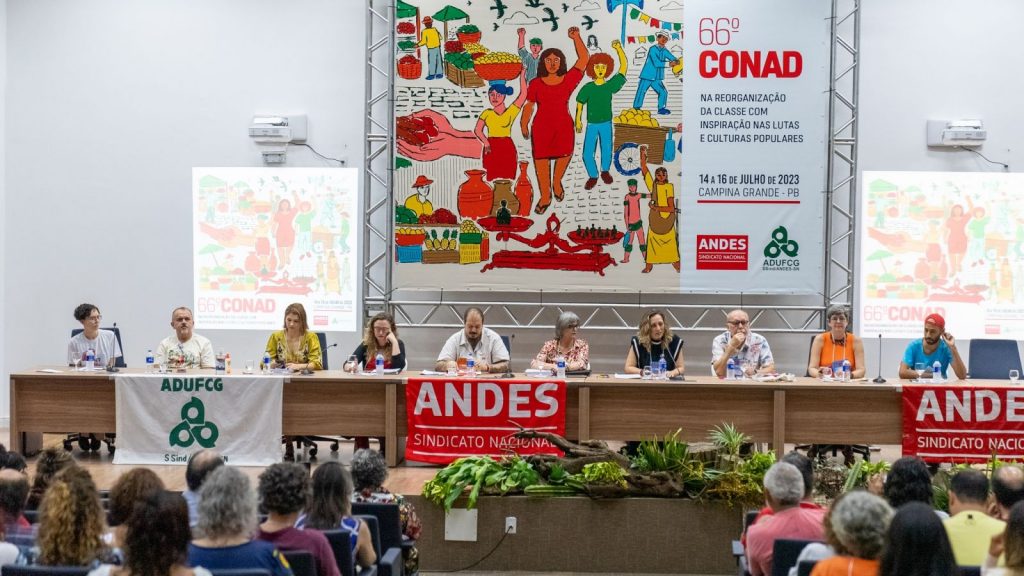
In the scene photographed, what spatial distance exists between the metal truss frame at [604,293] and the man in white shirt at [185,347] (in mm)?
1746

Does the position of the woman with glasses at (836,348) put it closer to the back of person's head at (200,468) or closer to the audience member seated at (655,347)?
the audience member seated at (655,347)

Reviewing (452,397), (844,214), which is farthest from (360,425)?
(844,214)

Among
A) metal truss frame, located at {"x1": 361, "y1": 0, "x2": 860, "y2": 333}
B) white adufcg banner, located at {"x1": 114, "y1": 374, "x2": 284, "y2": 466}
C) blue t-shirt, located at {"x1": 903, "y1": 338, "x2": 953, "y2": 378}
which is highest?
metal truss frame, located at {"x1": 361, "y1": 0, "x2": 860, "y2": 333}

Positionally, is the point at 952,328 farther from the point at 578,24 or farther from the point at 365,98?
the point at 365,98

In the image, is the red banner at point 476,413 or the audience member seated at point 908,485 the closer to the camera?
the audience member seated at point 908,485

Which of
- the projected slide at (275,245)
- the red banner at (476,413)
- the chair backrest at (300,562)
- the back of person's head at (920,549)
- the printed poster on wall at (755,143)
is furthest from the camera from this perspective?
the projected slide at (275,245)

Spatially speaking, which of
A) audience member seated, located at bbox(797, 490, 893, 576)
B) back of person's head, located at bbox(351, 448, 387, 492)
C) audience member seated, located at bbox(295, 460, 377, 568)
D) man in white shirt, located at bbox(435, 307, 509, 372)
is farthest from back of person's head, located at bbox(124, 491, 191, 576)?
man in white shirt, located at bbox(435, 307, 509, 372)

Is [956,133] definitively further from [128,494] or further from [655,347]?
[128,494]

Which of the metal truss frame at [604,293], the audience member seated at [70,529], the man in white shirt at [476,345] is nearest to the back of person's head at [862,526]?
the audience member seated at [70,529]

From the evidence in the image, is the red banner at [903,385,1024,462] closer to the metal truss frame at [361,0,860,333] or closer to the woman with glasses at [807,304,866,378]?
the woman with glasses at [807,304,866,378]

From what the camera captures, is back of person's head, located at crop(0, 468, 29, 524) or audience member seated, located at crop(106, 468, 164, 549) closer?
audience member seated, located at crop(106, 468, 164, 549)

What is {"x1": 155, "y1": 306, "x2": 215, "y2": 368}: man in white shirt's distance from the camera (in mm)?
7676

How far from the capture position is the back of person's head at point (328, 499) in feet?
12.0

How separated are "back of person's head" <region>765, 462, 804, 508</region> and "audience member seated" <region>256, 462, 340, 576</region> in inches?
60.3
